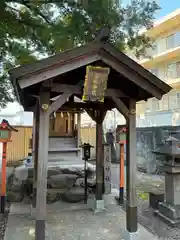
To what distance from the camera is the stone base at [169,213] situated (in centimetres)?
472

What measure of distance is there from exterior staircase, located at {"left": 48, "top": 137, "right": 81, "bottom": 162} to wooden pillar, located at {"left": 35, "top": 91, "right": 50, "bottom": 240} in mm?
4911

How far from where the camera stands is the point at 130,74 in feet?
11.6

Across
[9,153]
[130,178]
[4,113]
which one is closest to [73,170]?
[130,178]

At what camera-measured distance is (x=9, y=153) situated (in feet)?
43.3

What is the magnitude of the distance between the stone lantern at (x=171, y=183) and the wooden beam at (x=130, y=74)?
1866 millimetres

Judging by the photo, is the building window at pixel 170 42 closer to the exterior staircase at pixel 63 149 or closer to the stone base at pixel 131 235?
the exterior staircase at pixel 63 149

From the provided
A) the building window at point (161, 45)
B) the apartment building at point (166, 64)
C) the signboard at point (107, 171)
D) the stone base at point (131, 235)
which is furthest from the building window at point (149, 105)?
the stone base at point (131, 235)

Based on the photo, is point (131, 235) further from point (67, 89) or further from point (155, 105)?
point (155, 105)

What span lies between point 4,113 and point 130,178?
25.6m

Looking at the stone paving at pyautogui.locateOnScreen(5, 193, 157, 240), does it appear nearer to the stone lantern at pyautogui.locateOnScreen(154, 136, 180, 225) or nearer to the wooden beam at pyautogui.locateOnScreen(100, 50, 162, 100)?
the stone lantern at pyautogui.locateOnScreen(154, 136, 180, 225)

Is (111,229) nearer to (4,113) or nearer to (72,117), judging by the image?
(72,117)

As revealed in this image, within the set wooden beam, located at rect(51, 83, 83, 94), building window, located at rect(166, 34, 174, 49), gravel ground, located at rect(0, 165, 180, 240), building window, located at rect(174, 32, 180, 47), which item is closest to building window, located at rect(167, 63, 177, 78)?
building window, located at rect(166, 34, 174, 49)

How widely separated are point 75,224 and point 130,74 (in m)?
2.99

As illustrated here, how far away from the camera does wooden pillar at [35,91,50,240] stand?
324 centimetres
